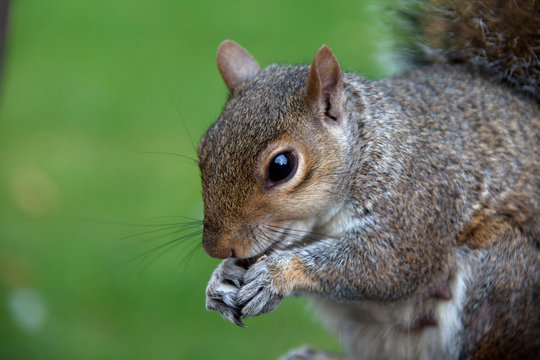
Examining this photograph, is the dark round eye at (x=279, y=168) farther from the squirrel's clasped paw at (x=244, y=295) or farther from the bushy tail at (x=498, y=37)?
the bushy tail at (x=498, y=37)

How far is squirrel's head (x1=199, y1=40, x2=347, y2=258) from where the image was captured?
1.35 m

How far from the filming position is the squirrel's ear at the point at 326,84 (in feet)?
4.44

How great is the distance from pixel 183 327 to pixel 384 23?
57.3 inches

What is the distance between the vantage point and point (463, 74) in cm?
177

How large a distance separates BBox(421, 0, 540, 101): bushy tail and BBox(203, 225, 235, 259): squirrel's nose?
87cm

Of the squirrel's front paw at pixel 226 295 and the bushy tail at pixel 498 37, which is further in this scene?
the bushy tail at pixel 498 37

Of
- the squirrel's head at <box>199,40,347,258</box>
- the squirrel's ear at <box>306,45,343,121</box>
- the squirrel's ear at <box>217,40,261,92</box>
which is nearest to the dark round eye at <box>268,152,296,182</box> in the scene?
the squirrel's head at <box>199,40,347,258</box>

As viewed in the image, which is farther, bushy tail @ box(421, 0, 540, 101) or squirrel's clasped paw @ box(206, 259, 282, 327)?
bushy tail @ box(421, 0, 540, 101)

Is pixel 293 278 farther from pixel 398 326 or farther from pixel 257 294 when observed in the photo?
pixel 398 326

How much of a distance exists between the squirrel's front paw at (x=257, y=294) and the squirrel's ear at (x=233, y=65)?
0.49 metres

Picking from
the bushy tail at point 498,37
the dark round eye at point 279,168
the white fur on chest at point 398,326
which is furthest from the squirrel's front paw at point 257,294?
the bushy tail at point 498,37

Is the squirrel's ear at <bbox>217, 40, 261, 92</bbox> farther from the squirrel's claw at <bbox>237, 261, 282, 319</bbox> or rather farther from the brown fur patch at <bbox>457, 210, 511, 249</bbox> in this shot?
the brown fur patch at <bbox>457, 210, 511, 249</bbox>

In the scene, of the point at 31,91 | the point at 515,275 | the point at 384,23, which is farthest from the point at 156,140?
the point at 515,275

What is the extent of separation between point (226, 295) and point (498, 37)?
0.95 m
